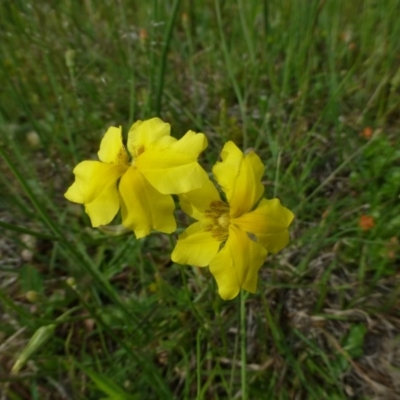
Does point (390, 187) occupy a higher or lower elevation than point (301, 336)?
higher

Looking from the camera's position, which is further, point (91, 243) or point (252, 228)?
point (91, 243)

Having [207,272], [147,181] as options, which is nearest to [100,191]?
[147,181]

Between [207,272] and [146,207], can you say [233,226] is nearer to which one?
[146,207]

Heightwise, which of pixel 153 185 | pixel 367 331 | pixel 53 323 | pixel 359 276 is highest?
pixel 153 185

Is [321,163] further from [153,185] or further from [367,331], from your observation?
[153,185]

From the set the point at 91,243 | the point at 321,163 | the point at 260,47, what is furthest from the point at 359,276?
the point at 260,47

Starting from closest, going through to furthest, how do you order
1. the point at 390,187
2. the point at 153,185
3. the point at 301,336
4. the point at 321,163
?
the point at 153,185, the point at 301,336, the point at 390,187, the point at 321,163

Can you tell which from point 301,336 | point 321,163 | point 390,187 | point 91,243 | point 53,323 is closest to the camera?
point 53,323
